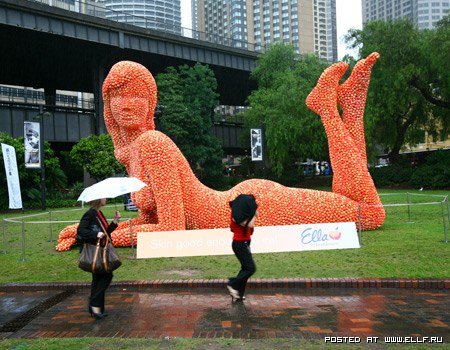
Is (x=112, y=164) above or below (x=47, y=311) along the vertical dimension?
above

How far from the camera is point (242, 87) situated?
5122 centimetres

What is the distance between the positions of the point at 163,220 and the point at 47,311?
175 inches

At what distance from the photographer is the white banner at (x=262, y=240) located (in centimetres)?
1031

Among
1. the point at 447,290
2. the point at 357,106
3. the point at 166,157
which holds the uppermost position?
the point at 357,106

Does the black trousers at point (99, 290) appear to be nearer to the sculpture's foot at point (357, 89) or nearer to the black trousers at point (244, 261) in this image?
the black trousers at point (244, 261)

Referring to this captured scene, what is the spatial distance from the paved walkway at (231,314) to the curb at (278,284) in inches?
3.9

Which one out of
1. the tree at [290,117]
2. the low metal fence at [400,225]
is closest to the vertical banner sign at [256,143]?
the tree at [290,117]

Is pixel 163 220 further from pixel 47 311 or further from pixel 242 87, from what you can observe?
pixel 242 87

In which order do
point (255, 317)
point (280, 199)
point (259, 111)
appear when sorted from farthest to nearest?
point (259, 111) < point (280, 199) < point (255, 317)

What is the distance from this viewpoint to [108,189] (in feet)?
23.8

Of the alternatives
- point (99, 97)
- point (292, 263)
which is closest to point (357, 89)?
point (292, 263)

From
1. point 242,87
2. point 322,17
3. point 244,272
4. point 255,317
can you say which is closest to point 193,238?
point 244,272

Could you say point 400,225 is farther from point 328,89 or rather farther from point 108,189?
point 108,189

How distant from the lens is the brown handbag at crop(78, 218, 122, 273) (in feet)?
21.0
